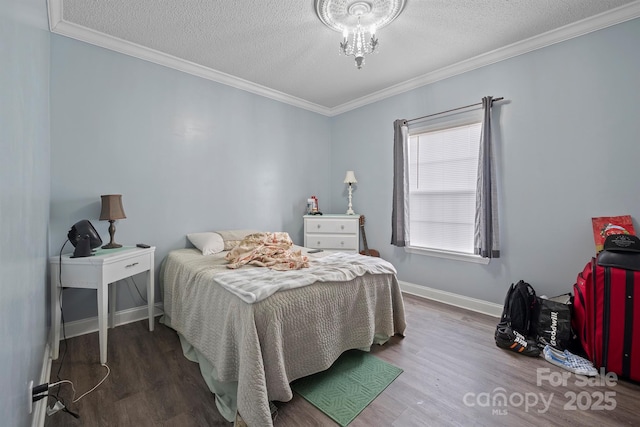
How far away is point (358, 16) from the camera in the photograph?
6.94 ft

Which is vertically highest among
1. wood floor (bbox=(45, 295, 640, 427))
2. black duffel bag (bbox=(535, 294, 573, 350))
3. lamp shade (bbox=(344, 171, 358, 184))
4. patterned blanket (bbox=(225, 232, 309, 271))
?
lamp shade (bbox=(344, 171, 358, 184))

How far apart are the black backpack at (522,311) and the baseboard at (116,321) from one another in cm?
331

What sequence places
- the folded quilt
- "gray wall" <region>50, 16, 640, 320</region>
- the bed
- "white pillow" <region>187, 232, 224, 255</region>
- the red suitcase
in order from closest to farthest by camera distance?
the bed < the folded quilt < the red suitcase < "gray wall" <region>50, 16, 640, 320</region> < "white pillow" <region>187, 232, 224, 255</region>

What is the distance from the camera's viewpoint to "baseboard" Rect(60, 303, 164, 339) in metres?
2.29

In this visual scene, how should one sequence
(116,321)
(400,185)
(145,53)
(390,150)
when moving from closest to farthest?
1. (116,321)
2. (145,53)
3. (400,185)
4. (390,150)

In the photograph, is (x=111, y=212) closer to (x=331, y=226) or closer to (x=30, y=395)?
(x=30, y=395)

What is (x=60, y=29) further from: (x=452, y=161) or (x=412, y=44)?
(x=452, y=161)

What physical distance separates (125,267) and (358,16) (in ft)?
8.92

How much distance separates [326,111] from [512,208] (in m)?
2.96

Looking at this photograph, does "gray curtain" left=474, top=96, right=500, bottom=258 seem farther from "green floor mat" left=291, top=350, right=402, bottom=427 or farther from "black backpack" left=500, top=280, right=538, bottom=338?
"green floor mat" left=291, top=350, right=402, bottom=427

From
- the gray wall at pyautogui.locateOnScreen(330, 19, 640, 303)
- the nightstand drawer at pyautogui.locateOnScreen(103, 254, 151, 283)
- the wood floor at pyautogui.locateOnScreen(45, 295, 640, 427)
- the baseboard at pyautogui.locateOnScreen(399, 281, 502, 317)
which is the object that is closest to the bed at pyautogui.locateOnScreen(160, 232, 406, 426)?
the wood floor at pyautogui.locateOnScreen(45, 295, 640, 427)

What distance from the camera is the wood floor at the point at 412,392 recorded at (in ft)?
4.70

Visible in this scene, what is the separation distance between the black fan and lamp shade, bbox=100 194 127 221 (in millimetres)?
226

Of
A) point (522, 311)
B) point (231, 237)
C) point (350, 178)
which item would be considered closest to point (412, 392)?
point (522, 311)
